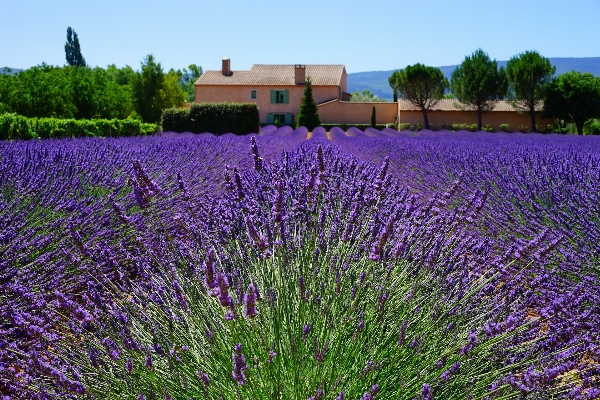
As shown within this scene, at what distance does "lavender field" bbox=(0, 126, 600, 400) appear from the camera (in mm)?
1941

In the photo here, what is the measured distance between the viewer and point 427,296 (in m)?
2.49

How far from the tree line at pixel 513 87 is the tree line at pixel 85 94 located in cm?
1497

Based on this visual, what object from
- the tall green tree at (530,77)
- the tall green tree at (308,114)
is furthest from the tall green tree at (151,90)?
the tall green tree at (530,77)

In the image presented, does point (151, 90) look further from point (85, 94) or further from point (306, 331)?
point (306, 331)

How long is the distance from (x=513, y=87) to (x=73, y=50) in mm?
52165

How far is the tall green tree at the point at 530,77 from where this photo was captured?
111 ft

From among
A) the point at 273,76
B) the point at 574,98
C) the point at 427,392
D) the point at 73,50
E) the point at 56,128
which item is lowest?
the point at 427,392

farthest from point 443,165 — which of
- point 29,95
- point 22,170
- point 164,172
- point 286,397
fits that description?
point 29,95

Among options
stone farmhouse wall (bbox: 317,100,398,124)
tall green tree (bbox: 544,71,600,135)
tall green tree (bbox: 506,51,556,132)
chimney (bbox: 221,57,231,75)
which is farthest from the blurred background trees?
tall green tree (bbox: 544,71,600,135)

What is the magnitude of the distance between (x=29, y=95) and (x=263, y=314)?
21754 millimetres

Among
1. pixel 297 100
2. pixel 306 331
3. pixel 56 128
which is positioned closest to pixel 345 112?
pixel 297 100

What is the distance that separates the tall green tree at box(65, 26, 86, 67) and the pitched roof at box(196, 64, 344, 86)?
1287 inches

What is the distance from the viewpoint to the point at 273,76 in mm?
41062

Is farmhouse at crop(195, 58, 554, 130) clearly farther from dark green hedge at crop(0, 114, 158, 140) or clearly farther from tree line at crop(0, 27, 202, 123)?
dark green hedge at crop(0, 114, 158, 140)
